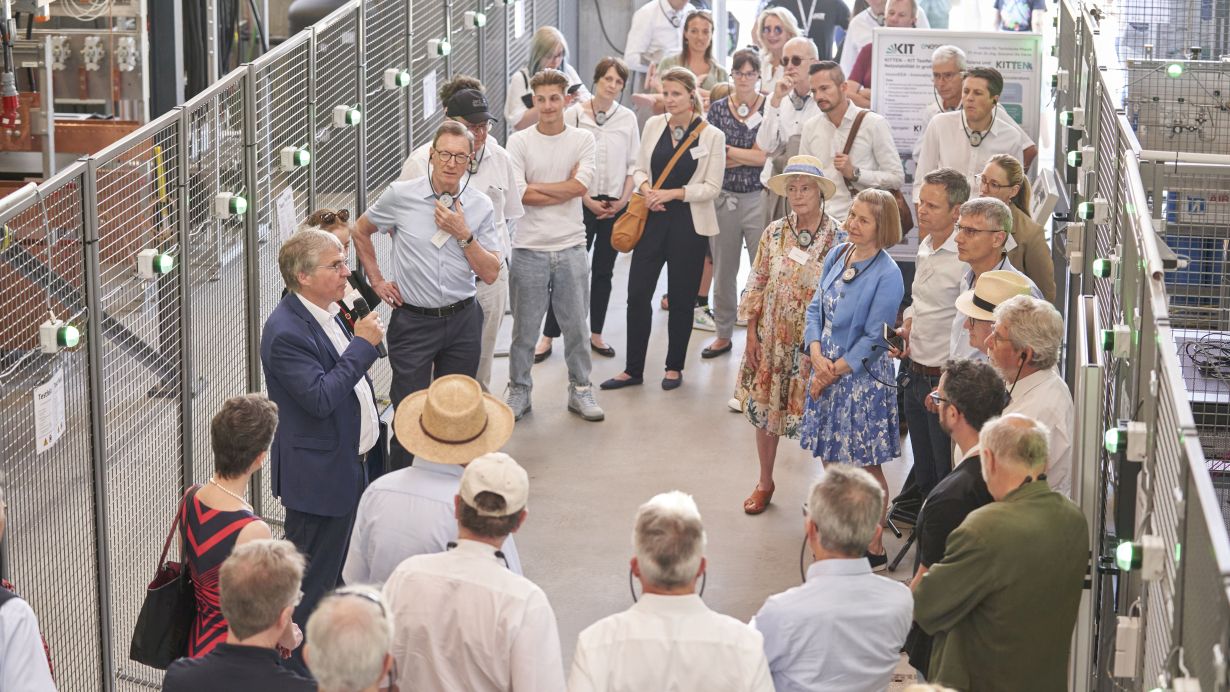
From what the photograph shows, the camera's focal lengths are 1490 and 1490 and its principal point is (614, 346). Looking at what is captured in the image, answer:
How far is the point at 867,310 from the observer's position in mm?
5941

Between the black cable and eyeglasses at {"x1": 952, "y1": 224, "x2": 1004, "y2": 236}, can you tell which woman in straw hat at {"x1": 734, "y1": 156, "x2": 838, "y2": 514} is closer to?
eyeglasses at {"x1": 952, "y1": 224, "x2": 1004, "y2": 236}

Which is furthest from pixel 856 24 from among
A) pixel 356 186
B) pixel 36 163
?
pixel 36 163

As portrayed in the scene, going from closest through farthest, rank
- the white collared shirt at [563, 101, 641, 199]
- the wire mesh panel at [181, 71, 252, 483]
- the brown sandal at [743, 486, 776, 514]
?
the wire mesh panel at [181, 71, 252, 483] → the brown sandal at [743, 486, 776, 514] → the white collared shirt at [563, 101, 641, 199]

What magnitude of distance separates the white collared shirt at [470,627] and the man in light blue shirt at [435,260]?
2.83m

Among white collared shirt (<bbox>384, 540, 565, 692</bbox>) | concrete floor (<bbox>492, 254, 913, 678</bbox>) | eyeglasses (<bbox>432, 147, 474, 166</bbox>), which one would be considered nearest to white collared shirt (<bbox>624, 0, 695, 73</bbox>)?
concrete floor (<bbox>492, 254, 913, 678</bbox>)

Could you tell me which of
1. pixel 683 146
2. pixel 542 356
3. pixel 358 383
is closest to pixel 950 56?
pixel 683 146

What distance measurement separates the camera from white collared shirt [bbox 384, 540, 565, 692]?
3453mm

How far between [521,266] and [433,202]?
1.55 meters

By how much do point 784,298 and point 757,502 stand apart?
3.22ft

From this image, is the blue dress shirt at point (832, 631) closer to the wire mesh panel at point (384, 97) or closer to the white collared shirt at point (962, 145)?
the white collared shirt at point (962, 145)

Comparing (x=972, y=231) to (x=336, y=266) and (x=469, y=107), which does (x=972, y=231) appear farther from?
(x=469, y=107)

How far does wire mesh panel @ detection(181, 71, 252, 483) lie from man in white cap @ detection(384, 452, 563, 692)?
223 cm

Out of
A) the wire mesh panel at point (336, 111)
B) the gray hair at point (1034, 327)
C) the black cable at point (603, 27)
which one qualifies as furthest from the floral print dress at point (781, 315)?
the black cable at point (603, 27)

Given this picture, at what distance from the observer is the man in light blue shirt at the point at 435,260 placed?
631 centimetres
